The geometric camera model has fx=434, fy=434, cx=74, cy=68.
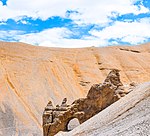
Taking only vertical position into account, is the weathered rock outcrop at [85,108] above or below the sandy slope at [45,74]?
above

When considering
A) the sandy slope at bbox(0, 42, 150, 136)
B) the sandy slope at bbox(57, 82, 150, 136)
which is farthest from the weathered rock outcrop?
the sandy slope at bbox(0, 42, 150, 136)

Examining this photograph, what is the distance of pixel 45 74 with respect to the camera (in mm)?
65812

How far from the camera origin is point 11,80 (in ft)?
196

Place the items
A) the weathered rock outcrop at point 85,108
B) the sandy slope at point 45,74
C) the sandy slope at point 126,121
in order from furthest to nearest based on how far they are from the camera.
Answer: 1. the sandy slope at point 45,74
2. the weathered rock outcrop at point 85,108
3. the sandy slope at point 126,121

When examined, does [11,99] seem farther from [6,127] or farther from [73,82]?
[73,82]

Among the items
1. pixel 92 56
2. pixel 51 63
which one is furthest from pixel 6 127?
pixel 92 56

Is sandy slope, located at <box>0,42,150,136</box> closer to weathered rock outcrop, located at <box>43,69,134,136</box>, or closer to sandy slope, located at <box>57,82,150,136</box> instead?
weathered rock outcrop, located at <box>43,69,134,136</box>

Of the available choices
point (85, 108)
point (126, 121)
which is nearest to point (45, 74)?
point (85, 108)

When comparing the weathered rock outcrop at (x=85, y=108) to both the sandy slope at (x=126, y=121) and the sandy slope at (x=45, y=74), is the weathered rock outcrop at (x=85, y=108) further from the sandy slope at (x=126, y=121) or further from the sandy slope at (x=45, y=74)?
the sandy slope at (x=45, y=74)

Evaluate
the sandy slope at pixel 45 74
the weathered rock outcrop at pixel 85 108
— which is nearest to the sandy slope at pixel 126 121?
the weathered rock outcrop at pixel 85 108

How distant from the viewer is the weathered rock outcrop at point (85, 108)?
30.5 meters

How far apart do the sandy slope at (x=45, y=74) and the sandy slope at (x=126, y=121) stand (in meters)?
26.0

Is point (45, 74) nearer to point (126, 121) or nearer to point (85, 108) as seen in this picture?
point (85, 108)

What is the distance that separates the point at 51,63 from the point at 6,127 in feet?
77.2
